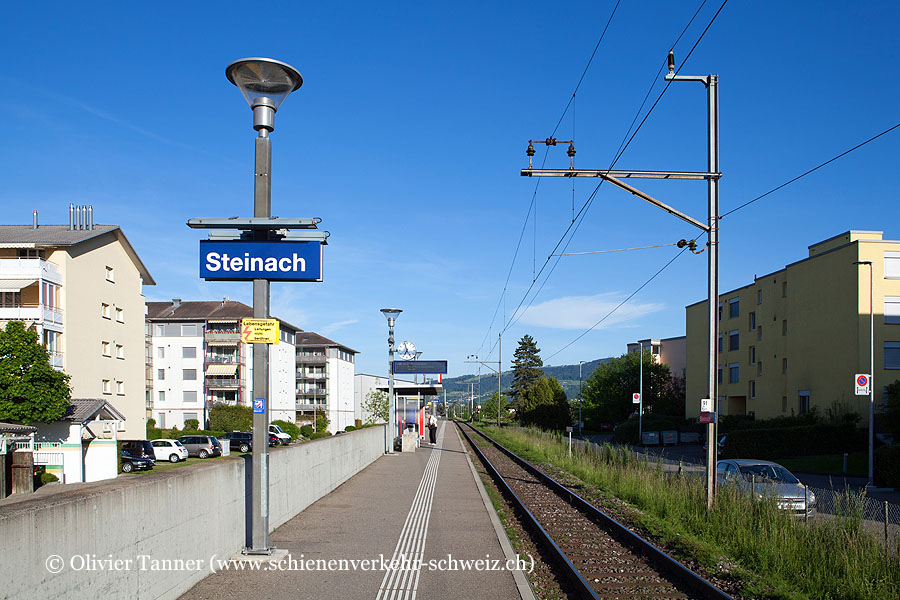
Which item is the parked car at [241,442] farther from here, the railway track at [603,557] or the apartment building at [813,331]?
the railway track at [603,557]

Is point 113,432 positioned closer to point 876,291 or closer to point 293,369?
point 876,291

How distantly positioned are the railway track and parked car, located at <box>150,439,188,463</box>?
2485cm

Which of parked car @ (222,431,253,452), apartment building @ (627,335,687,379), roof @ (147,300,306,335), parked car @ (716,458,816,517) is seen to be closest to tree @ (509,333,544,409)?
A: apartment building @ (627,335,687,379)

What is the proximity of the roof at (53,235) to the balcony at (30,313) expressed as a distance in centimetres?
356

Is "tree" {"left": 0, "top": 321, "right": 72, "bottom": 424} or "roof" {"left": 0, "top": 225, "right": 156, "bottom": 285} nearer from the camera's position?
"tree" {"left": 0, "top": 321, "right": 72, "bottom": 424}

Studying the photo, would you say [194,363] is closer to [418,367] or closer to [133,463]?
[418,367]

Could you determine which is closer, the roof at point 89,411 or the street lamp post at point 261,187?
the street lamp post at point 261,187

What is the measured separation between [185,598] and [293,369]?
251 feet

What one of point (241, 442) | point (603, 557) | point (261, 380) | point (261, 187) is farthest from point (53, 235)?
point (603, 557)

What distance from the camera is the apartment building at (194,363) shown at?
69.0m

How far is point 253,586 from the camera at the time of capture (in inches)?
307

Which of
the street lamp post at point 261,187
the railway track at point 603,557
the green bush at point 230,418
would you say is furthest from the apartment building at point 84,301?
the street lamp post at point 261,187

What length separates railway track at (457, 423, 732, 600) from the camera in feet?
27.8

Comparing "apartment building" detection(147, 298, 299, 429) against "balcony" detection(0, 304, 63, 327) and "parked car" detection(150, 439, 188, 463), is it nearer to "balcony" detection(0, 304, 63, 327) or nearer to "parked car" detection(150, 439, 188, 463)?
"balcony" detection(0, 304, 63, 327)
